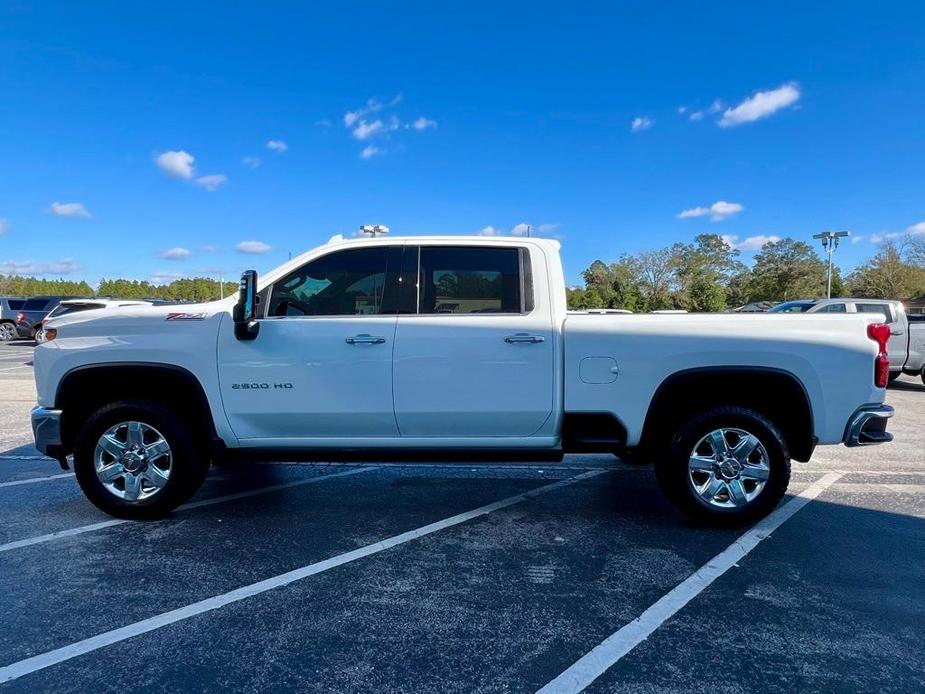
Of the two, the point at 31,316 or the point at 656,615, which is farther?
the point at 31,316

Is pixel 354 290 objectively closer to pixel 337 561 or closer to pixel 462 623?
pixel 337 561

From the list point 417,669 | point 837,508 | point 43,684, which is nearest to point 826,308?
point 837,508

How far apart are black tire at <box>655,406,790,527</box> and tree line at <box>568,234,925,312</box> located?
4266cm

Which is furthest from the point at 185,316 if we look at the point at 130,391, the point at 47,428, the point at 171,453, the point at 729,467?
the point at 729,467

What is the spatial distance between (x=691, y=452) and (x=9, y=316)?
25199 millimetres

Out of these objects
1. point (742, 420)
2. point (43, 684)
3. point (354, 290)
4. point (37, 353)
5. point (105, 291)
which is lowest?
point (43, 684)

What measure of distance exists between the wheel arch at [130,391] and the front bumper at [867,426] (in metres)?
4.45

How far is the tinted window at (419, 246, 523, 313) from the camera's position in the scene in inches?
164

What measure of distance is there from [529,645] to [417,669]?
0.54 meters

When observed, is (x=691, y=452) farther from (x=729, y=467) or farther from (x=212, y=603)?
(x=212, y=603)

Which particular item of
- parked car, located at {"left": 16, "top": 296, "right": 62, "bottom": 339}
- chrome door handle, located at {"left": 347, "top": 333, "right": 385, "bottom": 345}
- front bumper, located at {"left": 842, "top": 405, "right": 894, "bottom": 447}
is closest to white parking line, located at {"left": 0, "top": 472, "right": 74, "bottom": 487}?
chrome door handle, located at {"left": 347, "top": 333, "right": 385, "bottom": 345}

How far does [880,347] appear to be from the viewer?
3877 millimetres

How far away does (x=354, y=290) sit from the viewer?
13.8 ft

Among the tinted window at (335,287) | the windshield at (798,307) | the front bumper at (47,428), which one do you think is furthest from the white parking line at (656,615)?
the windshield at (798,307)
